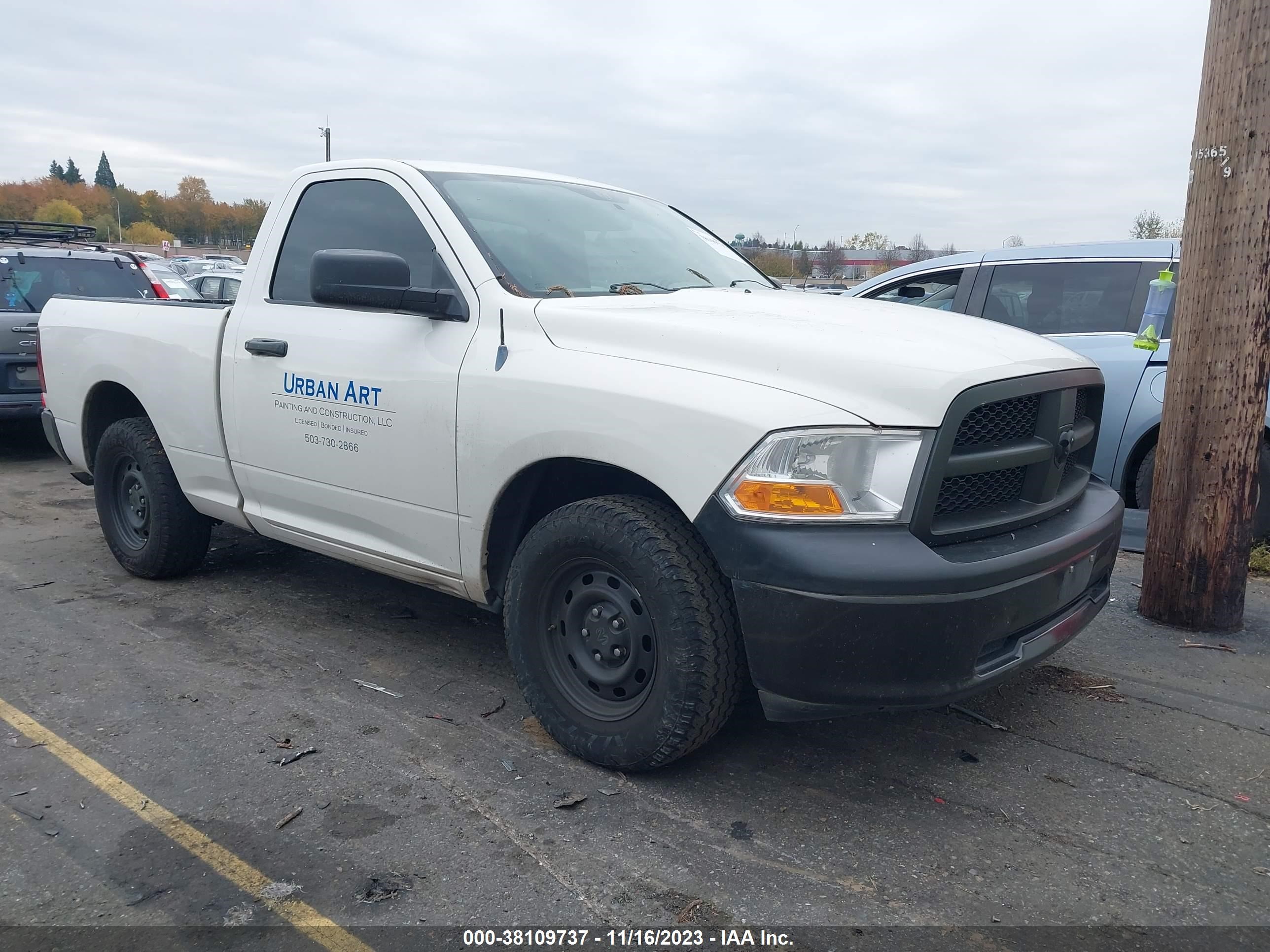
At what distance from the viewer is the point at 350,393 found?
380cm

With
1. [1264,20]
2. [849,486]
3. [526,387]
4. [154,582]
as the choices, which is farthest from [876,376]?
[154,582]

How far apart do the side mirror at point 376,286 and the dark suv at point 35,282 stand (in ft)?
17.4

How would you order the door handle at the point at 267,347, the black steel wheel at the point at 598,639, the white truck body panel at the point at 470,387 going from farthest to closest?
the door handle at the point at 267,347, the black steel wheel at the point at 598,639, the white truck body panel at the point at 470,387

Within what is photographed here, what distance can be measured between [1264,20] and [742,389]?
3134 mm

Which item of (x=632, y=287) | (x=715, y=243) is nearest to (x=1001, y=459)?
(x=632, y=287)

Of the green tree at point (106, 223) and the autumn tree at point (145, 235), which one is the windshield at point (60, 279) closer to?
the green tree at point (106, 223)

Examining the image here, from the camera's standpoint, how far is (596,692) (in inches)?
128

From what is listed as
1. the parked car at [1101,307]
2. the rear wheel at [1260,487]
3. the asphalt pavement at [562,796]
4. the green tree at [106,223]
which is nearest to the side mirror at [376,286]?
the asphalt pavement at [562,796]

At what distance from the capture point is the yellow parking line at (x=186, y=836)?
8.03 ft

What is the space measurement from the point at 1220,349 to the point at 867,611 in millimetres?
2778

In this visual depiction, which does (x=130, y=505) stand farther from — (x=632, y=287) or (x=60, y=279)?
(x=60, y=279)

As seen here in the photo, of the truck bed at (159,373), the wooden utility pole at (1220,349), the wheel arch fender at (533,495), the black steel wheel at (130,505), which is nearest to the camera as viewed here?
the wheel arch fender at (533,495)

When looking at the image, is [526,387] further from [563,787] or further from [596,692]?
[563,787]

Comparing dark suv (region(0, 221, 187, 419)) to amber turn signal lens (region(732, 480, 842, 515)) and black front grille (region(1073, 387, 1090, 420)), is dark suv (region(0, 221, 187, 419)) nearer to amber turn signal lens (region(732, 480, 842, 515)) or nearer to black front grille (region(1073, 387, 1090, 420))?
amber turn signal lens (region(732, 480, 842, 515))
